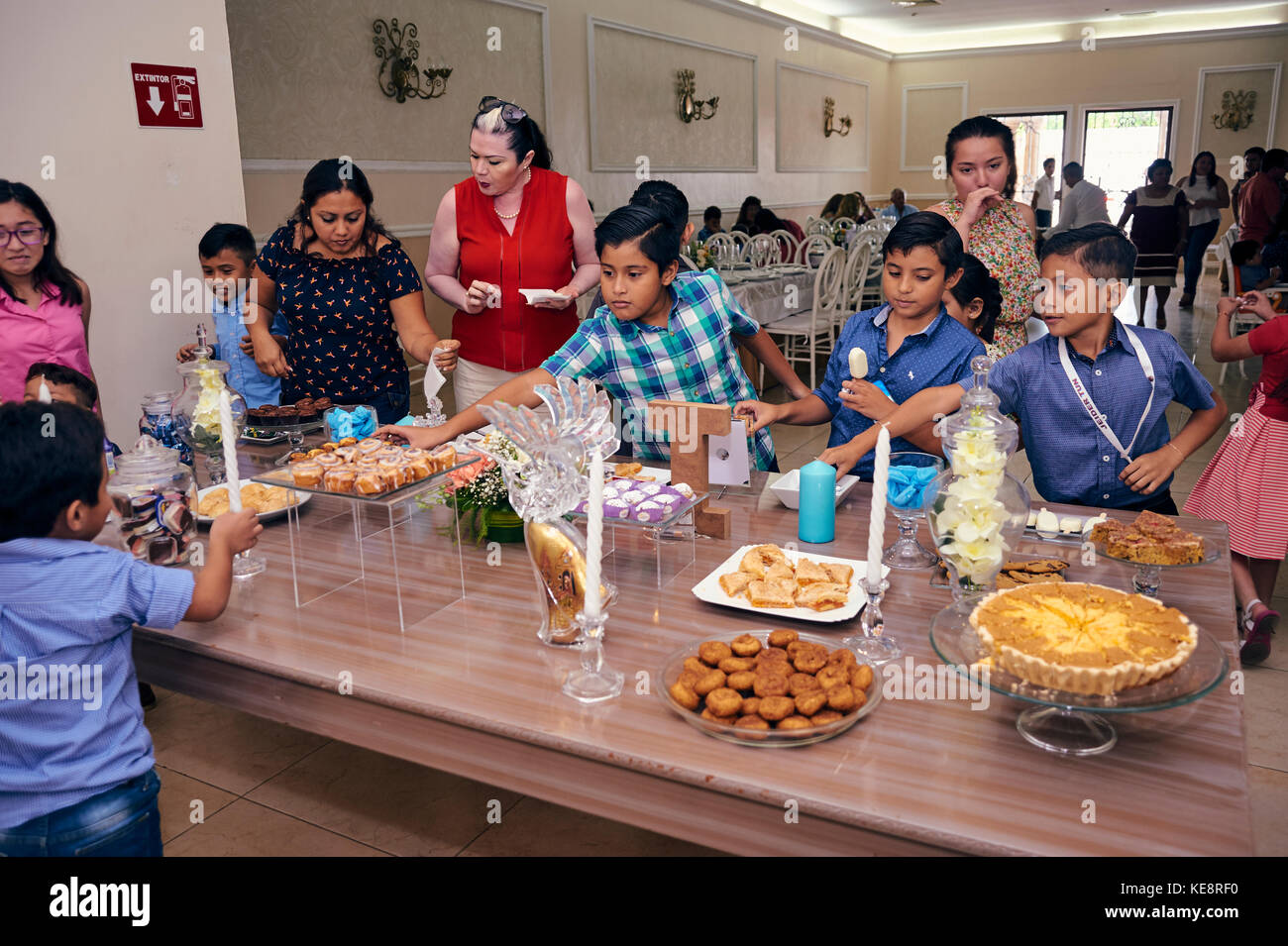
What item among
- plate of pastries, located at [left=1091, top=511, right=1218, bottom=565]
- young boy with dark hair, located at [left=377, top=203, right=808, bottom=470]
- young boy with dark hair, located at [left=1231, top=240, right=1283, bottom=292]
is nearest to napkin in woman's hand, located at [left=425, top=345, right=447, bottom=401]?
young boy with dark hair, located at [left=377, top=203, right=808, bottom=470]

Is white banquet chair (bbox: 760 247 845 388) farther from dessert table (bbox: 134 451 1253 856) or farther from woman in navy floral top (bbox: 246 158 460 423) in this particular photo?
dessert table (bbox: 134 451 1253 856)

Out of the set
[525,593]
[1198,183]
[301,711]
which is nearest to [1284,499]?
[525,593]

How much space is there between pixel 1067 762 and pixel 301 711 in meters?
1.11

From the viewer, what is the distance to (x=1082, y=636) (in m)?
1.22

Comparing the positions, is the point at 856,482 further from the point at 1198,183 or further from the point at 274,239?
the point at 1198,183

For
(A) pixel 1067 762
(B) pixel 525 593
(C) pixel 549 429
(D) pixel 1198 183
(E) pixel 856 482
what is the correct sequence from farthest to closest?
1. (D) pixel 1198 183
2. (E) pixel 856 482
3. (B) pixel 525 593
4. (C) pixel 549 429
5. (A) pixel 1067 762

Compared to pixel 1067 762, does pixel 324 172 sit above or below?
above

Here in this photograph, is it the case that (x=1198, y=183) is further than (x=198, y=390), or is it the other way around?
(x=1198, y=183)

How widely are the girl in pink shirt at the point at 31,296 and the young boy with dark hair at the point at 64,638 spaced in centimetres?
132

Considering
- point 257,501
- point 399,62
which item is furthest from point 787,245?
point 257,501

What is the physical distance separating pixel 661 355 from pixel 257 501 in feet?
3.21

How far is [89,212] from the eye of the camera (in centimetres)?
280

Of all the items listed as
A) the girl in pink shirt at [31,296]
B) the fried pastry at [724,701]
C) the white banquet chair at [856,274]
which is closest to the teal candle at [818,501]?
the fried pastry at [724,701]

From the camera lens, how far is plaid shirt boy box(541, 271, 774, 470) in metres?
2.32
